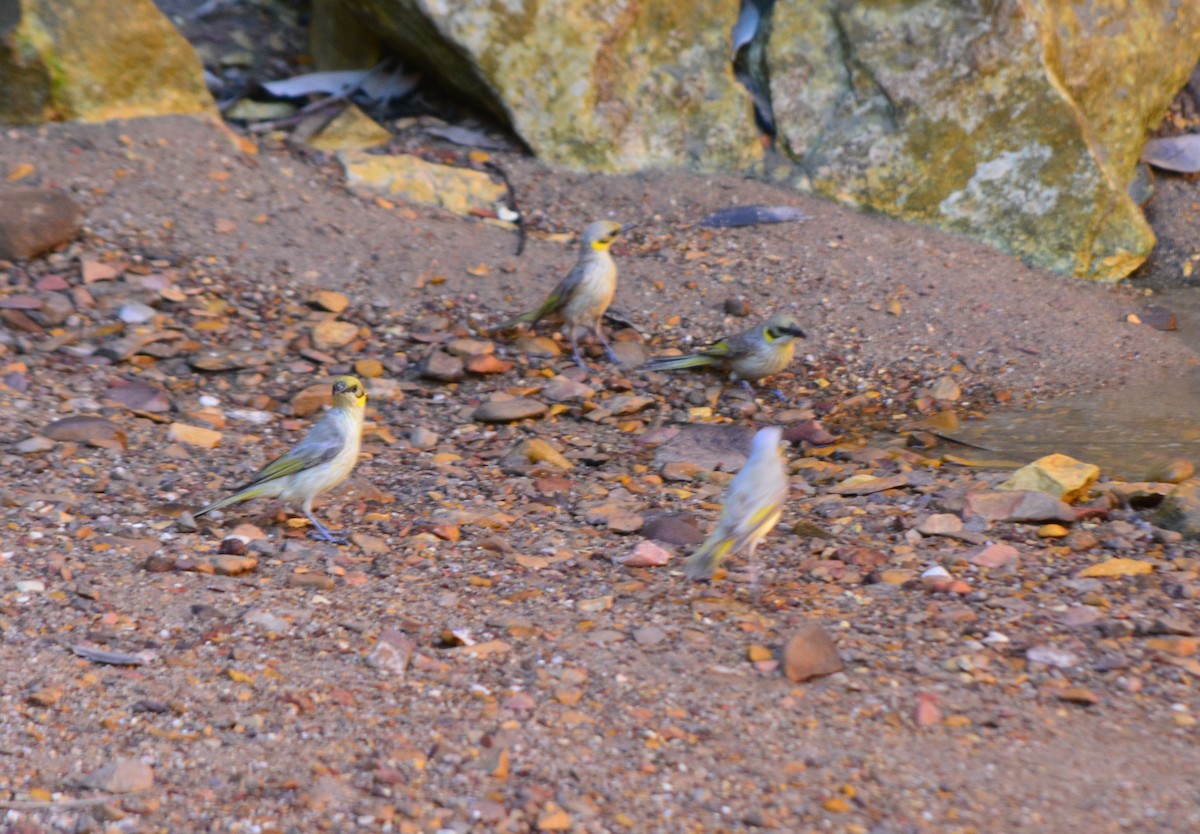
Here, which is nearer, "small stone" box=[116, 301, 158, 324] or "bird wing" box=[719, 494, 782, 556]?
"bird wing" box=[719, 494, 782, 556]

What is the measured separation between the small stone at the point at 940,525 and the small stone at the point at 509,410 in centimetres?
Result: 218

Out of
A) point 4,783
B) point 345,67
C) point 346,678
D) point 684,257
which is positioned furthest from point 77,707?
point 345,67

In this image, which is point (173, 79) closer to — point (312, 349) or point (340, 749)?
point (312, 349)

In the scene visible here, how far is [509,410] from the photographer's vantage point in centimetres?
638

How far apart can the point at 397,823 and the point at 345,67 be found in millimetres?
6879

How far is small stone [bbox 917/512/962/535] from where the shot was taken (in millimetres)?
4973

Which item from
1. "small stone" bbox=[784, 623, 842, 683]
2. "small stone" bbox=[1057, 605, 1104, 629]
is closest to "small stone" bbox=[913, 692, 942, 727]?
"small stone" bbox=[784, 623, 842, 683]

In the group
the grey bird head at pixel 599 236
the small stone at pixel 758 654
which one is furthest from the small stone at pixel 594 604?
the grey bird head at pixel 599 236

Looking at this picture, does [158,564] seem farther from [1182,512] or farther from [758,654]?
[1182,512]

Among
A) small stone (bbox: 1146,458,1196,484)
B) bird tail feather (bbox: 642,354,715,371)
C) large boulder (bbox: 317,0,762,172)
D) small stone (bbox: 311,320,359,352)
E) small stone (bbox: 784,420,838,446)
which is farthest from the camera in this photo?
large boulder (bbox: 317,0,762,172)

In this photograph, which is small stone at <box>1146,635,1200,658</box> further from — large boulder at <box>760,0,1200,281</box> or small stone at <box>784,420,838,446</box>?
large boulder at <box>760,0,1200,281</box>

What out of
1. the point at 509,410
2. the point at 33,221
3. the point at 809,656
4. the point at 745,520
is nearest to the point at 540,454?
the point at 509,410

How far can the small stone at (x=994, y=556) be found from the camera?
4.68 metres

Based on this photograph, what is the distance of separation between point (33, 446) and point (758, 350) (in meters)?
3.52
